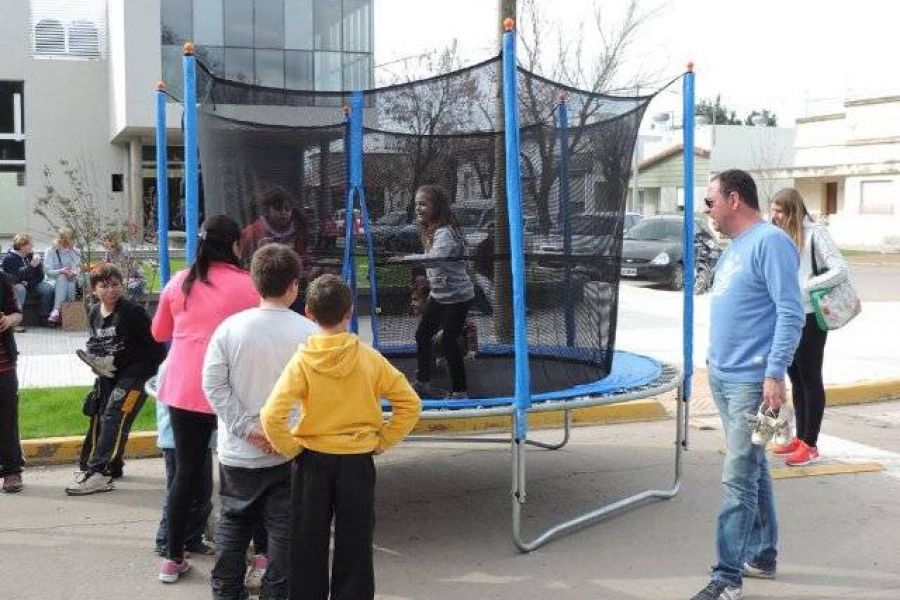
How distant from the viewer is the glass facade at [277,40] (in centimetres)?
2938

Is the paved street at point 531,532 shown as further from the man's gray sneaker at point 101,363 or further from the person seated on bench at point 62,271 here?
the person seated on bench at point 62,271

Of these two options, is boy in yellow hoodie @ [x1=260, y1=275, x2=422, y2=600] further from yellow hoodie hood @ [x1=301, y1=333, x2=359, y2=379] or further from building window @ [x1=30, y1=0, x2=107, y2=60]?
building window @ [x1=30, y1=0, x2=107, y2=60]

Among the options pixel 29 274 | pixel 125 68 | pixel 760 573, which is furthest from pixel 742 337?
pixel 125 68

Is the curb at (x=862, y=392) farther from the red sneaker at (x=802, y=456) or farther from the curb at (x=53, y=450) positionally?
the curb at (x=53, y=450)

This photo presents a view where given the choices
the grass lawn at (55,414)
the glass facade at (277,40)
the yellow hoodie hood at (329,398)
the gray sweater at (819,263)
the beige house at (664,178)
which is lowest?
the grass lawn at (55,414)

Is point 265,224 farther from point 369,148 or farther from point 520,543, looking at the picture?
point 520,543

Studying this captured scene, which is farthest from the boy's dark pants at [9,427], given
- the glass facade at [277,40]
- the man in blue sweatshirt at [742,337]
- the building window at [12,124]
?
the building window at [12,124]

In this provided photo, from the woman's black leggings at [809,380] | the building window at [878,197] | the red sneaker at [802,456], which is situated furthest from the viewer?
the building window at [878,197]

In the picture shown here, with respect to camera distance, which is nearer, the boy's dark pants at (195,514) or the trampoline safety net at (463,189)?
the boy's dark pants at (195,514)

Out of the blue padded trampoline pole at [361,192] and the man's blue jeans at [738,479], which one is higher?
the blue padded trampoline pole at [361,192]

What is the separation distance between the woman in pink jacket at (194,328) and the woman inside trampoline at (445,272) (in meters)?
1.47

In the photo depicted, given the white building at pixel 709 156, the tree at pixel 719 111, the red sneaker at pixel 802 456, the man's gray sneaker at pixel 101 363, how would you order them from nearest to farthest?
the man's gray sneaker at pixel 101 363 < the red sneaker at pixel 802 456 < the white building at pixel 709 156 < the tree at pixel 719 111

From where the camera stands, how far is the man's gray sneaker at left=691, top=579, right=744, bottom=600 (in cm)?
468

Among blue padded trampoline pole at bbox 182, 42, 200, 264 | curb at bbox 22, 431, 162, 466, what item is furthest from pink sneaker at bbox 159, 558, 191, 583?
curb at bbox 22, 431, 162, 466
